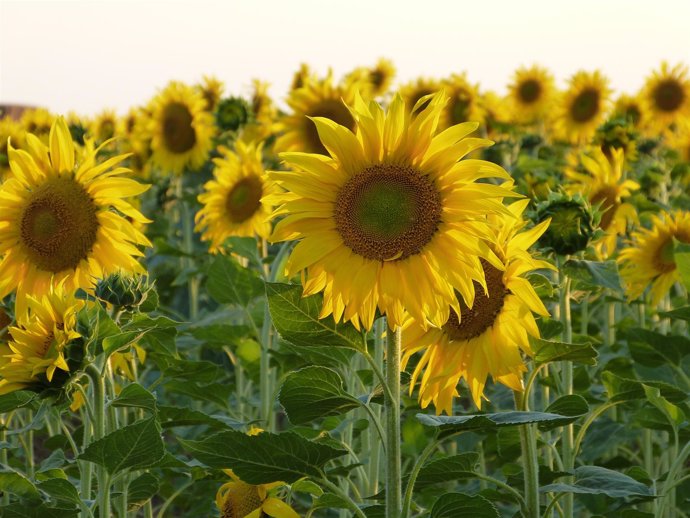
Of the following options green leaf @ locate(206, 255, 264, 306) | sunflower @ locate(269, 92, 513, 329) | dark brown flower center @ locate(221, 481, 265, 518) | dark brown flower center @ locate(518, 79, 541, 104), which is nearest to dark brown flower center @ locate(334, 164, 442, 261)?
sunflower @ locate(269, 92, 513, 329)

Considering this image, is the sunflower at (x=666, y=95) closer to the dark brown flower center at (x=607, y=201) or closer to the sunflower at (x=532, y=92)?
the sunflower at (x=532, y=92)

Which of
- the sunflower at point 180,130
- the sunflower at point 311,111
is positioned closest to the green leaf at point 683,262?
the sunflower at point 311,111

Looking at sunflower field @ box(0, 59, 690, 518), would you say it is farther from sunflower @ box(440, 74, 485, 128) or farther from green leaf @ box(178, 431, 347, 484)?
sunflower @ box(440, 74, 485, 128)

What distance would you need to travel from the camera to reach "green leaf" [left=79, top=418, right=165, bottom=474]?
79.6 inches

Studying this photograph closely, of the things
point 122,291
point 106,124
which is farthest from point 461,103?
point 122,291

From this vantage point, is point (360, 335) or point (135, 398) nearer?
point (360, 335)

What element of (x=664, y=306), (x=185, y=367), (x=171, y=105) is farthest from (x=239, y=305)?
(x=171, y=105)

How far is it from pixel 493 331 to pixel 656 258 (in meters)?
1.68

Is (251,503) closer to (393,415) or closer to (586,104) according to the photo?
(393,415)

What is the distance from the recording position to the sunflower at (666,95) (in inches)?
295

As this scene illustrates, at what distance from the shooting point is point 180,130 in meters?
6.00

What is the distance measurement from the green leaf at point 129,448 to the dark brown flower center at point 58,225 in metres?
0.85

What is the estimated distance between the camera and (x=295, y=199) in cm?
190

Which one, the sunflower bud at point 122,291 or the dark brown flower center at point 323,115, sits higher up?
the dark brown flower center at point 323,115
